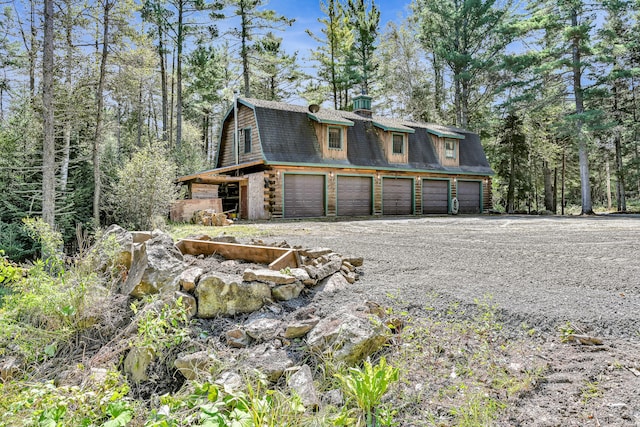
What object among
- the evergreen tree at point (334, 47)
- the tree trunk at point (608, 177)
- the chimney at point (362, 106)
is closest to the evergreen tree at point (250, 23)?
the evergreen tree at point (334, 47)

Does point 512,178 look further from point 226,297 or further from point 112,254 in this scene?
point 112,254

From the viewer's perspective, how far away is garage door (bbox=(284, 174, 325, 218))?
14.1 metres

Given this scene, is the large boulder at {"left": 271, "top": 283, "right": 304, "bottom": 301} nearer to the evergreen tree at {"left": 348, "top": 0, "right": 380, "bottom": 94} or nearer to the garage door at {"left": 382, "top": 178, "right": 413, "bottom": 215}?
the garage door at {"left": 382, "top": 178, "right": 413, "bottom": 215}

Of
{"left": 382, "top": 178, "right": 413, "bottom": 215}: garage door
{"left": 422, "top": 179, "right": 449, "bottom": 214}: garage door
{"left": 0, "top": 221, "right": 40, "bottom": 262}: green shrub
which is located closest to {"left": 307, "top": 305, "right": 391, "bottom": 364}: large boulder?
{"left": 0, "top": 221, "right": 40, "bottom": 262}: green shrub

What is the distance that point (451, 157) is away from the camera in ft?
61.0

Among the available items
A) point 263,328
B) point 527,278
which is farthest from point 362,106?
point 263,328

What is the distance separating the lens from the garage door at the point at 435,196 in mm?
17688

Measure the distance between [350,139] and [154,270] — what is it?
44.0ft

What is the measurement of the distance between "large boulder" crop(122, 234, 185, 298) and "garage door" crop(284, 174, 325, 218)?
1024 cm

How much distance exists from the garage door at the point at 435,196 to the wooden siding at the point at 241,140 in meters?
8.51

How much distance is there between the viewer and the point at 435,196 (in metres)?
18.0

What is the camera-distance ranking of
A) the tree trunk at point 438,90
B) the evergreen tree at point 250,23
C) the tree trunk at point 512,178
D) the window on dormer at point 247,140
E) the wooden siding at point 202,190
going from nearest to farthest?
the wooden siding at point 202,190 → the window on dormer at point 247,140 → the evergreen tree at point 250,23 → the tree trunk at point 512,178 → the tree trunk at point 438,90

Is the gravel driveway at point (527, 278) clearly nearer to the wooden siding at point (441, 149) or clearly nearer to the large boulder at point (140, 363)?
the large boulder at point (140, 363)

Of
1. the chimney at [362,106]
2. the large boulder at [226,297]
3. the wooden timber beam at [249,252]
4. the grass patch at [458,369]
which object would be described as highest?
the chimney at [362,106]
